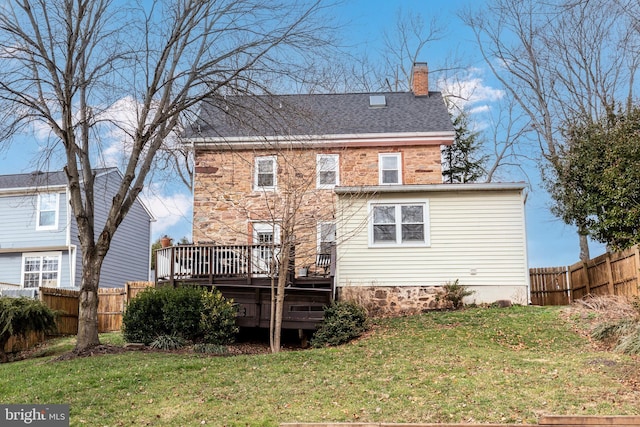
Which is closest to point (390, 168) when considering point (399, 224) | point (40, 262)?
point (399, 224)

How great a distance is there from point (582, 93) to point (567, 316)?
12.1 m

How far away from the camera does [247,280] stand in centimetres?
1577

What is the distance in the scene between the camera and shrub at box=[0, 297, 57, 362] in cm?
1512

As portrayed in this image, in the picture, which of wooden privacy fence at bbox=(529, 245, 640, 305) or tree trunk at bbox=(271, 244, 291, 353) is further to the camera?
wooden privacy fence at bbox=(529, 245, 640, 305)

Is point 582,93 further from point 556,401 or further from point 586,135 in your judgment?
point 556,401

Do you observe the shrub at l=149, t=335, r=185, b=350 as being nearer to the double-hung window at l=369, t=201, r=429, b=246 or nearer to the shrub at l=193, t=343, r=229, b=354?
the shrub at l=193, t=343, r=229, b=354

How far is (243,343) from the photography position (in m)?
15.4

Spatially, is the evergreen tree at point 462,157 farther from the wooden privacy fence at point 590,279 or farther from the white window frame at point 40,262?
the white window frame at point 40,262

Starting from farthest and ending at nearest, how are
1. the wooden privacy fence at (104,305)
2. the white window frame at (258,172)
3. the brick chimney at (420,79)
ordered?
the brick chimney at (420,79)
the white window frame at (258,172)
the wooden privacy fence at (104,305)

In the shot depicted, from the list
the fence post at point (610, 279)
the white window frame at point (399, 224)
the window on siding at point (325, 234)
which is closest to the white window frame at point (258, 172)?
the window on siding at point (325, 234)

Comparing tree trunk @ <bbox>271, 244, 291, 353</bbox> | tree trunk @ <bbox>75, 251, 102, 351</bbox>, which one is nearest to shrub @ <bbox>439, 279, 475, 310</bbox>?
tree trunk @ <bbox>271, 244, 291, 353</bbox>

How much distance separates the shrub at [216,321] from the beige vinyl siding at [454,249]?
3.75 metres

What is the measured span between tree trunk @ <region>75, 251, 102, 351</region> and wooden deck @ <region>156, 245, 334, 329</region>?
2.35m

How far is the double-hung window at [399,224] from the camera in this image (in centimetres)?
1727
